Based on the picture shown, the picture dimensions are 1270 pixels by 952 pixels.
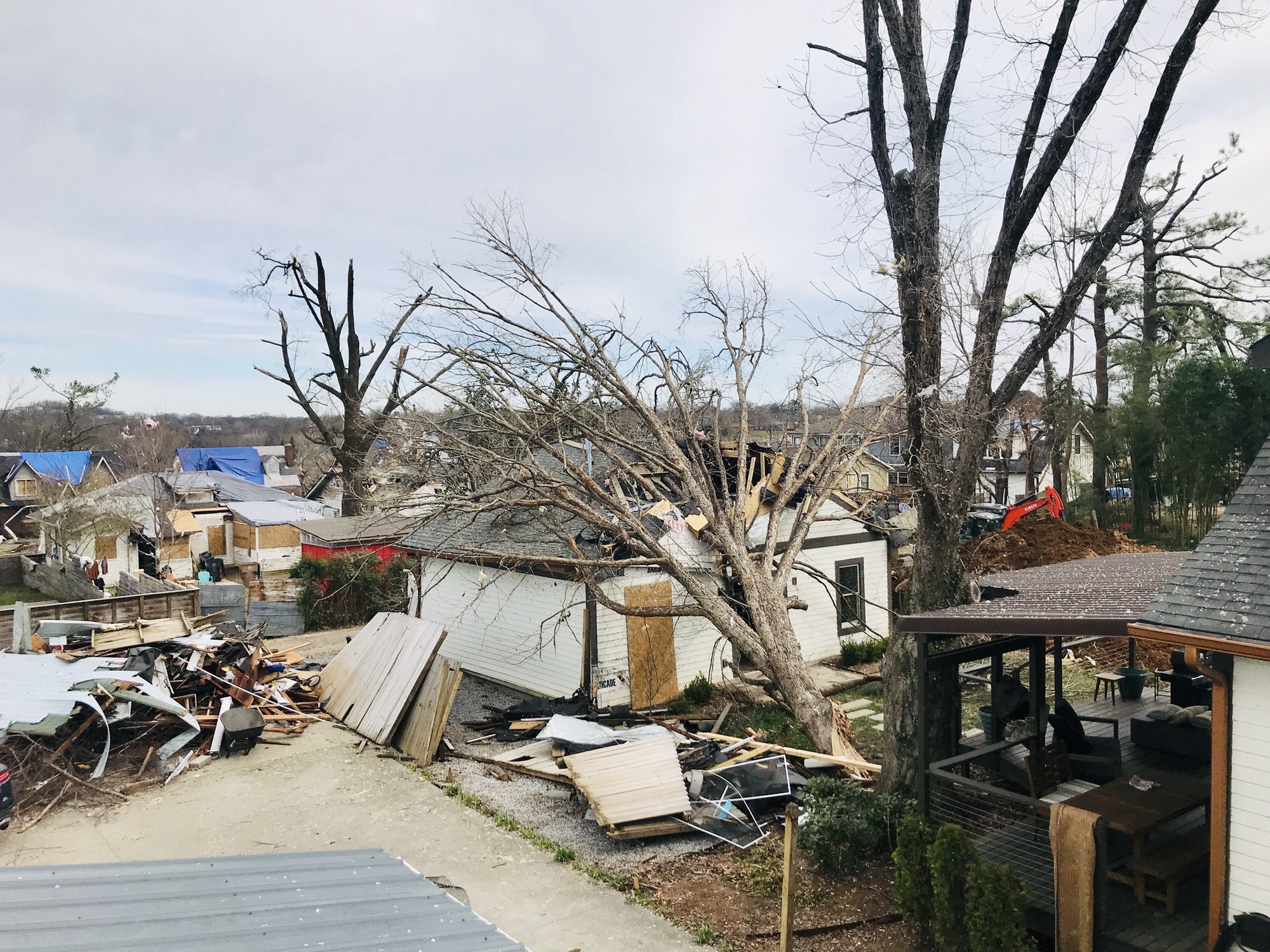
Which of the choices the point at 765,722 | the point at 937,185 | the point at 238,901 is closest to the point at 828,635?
the point at 765,722

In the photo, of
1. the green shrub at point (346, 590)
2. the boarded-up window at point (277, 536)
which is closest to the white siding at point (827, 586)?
the green shrub at point (346, 590)

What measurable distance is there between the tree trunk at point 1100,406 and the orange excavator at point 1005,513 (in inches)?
43.9

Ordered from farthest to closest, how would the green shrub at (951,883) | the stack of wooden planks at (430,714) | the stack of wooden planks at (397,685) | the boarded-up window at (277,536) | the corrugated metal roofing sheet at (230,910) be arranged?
the boarded-up window at (277,536) → the stack of wooden planks at (397,685) → the stack of wooden planks at (430,714) → the green shrub at (951,883) → the corrugated metal roofing sheet at (230,910)

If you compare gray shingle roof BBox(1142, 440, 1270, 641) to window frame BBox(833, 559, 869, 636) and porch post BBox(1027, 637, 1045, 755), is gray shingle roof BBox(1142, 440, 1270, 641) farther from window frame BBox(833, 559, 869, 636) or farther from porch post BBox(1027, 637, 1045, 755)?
window frame BBox(833, 559, 869, 636)

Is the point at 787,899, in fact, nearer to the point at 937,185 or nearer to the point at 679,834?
the point at 679,834

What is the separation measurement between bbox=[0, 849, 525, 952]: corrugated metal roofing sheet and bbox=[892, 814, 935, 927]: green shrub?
409 centimetres

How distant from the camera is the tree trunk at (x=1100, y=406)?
24.3 metres

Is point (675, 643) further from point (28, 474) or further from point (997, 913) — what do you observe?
point (28, 474)

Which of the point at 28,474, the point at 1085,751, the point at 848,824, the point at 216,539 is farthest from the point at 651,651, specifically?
the point at 28,474

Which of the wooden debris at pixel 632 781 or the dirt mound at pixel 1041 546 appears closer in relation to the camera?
the wooden debris at pixel 632 781

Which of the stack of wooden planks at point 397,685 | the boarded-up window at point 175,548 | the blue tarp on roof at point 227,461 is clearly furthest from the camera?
the blue tarp on roof at point 227,461

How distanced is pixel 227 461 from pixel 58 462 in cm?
1198

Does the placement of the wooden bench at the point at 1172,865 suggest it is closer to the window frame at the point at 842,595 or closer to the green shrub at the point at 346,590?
the window frame at the point at 842,595

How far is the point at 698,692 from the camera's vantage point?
1365cm
